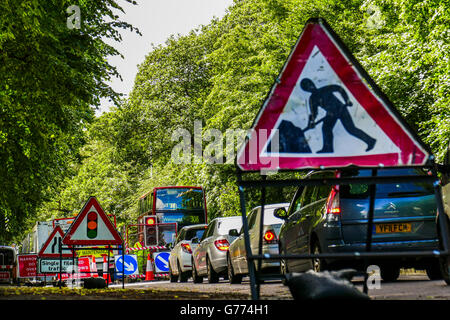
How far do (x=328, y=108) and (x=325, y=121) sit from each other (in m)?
0.08

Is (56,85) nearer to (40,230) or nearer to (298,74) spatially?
(298,74)

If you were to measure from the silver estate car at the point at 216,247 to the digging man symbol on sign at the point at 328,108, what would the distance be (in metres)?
14.3

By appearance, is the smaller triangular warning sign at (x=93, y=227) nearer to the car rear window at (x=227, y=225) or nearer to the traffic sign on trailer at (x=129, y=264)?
the car rear window at (x=227, y=225)

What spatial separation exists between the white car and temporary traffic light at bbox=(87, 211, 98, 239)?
368 inches

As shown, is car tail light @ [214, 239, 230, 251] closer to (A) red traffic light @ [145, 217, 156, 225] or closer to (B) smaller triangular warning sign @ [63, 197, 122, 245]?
(B) smaller triangular warning sign @ [63, 197, 122, 245]

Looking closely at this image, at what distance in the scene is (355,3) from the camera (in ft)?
117

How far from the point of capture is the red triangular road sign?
15.7ft

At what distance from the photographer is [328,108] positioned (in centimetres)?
488

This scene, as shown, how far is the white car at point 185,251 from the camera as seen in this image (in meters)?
24.0

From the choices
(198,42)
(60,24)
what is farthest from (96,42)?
(198,42)

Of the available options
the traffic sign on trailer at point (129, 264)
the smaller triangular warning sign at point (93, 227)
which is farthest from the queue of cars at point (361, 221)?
the traffic sign on trailer at point (129, 264)

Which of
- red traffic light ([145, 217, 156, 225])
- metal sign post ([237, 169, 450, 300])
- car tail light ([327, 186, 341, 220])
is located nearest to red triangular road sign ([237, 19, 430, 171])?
metal sign post ([237, 169, 450, 300])
